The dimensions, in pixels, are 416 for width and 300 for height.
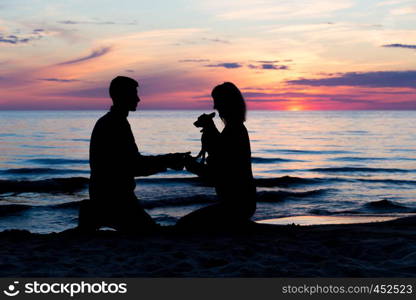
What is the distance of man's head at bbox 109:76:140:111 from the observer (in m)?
6.58

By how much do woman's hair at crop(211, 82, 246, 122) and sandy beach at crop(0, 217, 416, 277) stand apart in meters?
1.76

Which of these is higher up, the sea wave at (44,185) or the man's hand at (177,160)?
the man's hand at (177,160)

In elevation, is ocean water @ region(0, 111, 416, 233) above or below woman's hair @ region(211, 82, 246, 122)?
below

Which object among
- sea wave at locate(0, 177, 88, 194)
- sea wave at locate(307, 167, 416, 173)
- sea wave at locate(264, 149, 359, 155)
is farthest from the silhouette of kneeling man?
sea wave at locate(264, 149, 359, 155)

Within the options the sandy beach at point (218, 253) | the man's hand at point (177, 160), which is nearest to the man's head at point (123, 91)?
the man's hand at point (177, 160)

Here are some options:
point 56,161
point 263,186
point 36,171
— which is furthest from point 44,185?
point 56,161

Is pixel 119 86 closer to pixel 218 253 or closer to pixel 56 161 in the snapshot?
pixel 218 253

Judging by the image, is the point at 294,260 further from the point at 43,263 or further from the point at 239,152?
the point at 43,263

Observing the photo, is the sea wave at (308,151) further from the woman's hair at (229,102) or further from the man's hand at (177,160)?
the woman's hair at (229,102)

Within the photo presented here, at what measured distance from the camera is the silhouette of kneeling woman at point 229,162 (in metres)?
6.31

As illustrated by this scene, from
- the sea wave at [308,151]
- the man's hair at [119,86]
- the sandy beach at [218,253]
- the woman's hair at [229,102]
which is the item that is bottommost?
the sea wave at [308,151]

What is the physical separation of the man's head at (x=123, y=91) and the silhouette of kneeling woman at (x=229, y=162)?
1.19 meters

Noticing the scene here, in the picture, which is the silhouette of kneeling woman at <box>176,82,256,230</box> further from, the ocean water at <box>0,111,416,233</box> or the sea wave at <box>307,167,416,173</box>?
the sea wave at <box>307,167,416,173</box>

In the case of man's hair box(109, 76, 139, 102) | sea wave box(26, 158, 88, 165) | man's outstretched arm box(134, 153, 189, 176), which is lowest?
sea wave box(26, 158, 88, 165)
